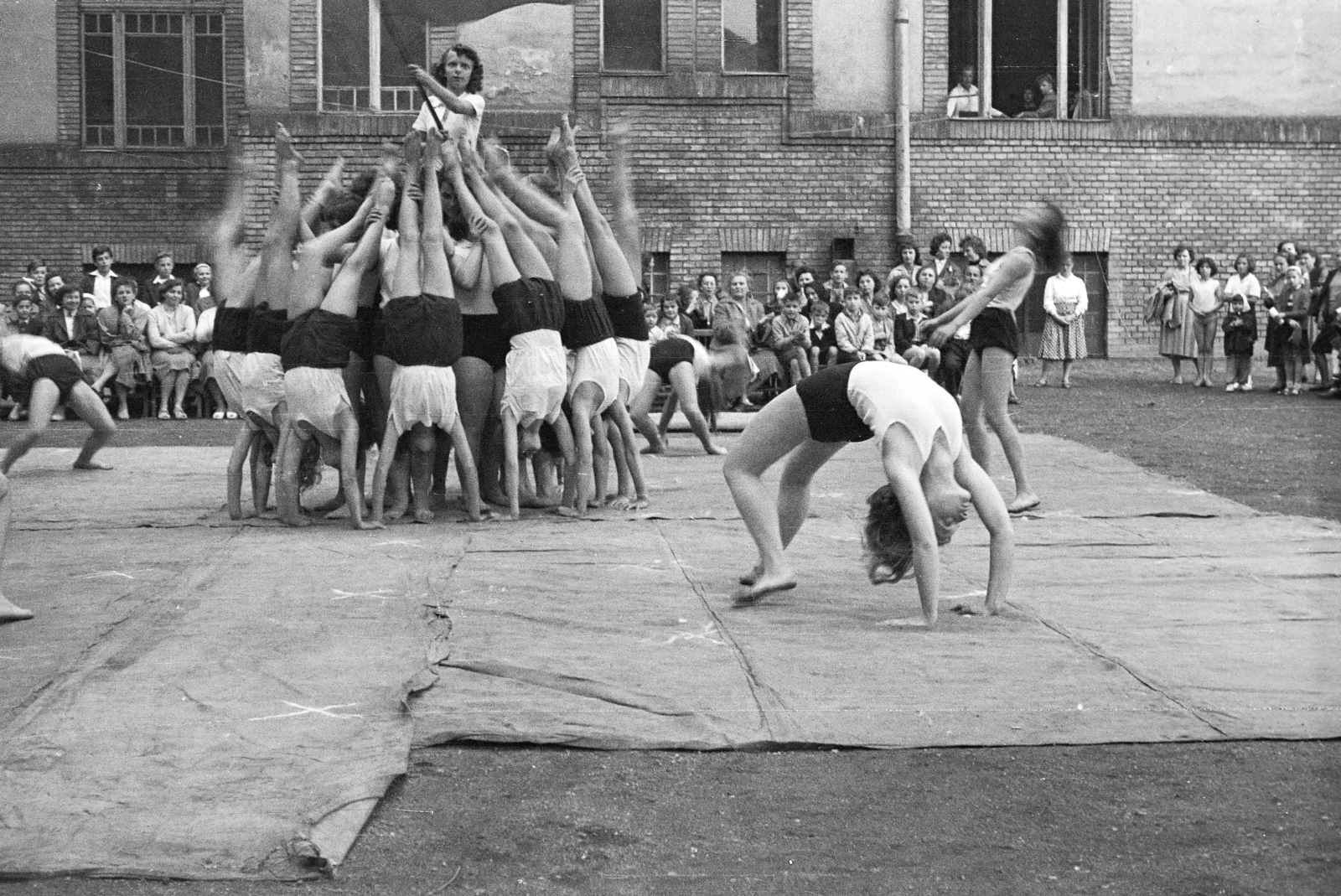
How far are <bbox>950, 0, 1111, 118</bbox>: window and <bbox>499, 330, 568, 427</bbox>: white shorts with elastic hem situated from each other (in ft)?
50.7

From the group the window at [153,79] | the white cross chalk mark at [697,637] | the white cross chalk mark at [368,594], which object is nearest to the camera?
the white cross chalk mark at [697,637]

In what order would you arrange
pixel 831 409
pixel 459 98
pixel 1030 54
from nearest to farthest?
pixel 831 409, pixel 459 98, pixel 1030 54

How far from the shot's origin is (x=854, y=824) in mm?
4797

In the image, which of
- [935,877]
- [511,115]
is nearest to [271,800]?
[935,877]

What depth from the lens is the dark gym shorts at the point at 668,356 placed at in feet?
45.4

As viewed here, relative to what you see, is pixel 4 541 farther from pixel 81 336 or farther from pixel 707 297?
pixel 707 297

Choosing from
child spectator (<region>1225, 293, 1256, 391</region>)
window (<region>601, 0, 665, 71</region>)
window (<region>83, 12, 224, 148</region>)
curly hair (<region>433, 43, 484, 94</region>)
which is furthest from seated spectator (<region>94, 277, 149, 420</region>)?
child spectator (<region>1225, 293, 1256, 391</region>)

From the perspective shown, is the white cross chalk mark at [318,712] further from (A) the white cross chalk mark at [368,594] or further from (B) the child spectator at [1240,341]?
(B) the child spectator at [1240,341]

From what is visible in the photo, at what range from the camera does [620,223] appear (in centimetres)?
1148

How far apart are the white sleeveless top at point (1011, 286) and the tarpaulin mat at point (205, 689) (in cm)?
335

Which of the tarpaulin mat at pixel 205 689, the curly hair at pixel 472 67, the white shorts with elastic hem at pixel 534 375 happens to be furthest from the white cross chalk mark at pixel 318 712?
the curly hair at pixel 472 67

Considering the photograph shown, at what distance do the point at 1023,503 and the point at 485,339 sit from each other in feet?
10.4

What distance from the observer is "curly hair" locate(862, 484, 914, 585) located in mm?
7277

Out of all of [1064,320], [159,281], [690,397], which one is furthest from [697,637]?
[1064,320]
